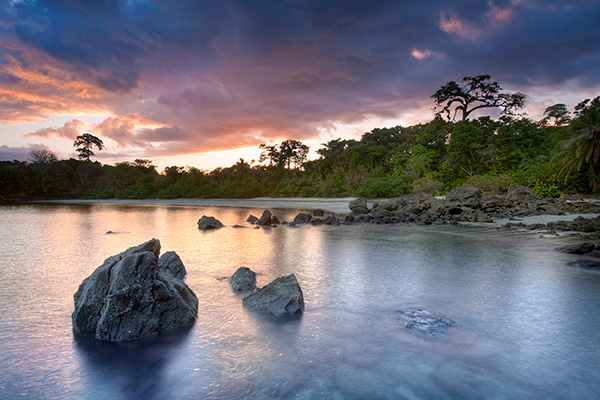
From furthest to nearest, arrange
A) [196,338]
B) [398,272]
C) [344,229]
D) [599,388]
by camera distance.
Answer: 1. [344,229]
2. [398,272]
3. [196,338]
4. [599,388]

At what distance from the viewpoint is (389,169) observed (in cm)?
4606

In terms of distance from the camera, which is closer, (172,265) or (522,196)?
(172,265)

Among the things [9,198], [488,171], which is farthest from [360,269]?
[9,198]

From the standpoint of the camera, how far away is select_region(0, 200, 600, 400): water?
11.7 feet

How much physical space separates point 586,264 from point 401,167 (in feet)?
111

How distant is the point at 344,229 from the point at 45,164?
75204 millimetres

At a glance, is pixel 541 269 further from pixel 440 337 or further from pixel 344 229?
pixel 344 229

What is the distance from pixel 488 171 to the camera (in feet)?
115

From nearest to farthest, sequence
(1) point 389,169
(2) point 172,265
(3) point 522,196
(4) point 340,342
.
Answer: (4) point 340,342, (2) point 172,265, (3) point 522,196, (1) point 389,169

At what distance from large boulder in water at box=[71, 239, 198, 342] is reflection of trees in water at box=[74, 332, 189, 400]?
191mm

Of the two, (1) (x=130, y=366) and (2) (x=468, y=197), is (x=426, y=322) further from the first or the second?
(2) (x=468, y=197)

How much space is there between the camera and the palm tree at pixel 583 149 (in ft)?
79.2

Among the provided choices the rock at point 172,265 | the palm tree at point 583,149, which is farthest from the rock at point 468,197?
the rock at point 172,265

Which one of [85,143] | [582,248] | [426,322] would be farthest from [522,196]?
[85,143]
